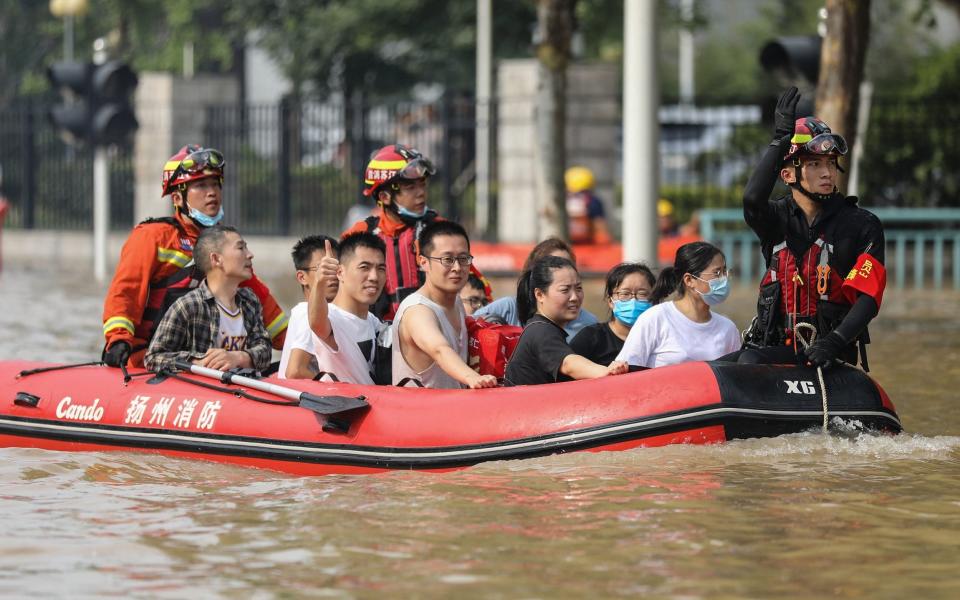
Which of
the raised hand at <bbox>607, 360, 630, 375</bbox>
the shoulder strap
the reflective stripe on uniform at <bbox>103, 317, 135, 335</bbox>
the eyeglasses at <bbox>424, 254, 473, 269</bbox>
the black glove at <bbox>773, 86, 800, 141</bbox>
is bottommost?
the raised hand at <bbox>607, 360, 630, 375</bbox>

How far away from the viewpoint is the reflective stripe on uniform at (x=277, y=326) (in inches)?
364

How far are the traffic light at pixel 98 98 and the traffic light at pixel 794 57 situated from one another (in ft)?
24.6

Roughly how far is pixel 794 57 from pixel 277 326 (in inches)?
305

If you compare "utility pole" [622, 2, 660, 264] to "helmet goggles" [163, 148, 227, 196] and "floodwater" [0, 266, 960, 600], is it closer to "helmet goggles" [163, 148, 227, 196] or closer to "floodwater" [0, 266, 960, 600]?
"helmet goggles" [163, 148, 227, 196]

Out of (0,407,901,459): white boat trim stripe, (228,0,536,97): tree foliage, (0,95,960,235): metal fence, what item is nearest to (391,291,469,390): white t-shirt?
(0,407,901,459): white boat trim stripe

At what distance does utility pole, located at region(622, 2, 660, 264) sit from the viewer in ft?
42.8

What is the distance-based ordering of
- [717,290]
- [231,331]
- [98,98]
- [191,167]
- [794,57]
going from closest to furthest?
[717,290], [231,331], [191,167], [794,57], [98,98]

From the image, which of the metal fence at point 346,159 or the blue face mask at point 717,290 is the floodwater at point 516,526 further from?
the metal fence at point 346,159

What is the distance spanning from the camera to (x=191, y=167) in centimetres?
891

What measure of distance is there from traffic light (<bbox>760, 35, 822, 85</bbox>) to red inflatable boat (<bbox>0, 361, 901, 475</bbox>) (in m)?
8.03

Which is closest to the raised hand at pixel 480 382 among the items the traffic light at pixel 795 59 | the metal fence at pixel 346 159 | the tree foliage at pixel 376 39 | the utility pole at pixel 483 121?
the traffic light at pixel 795 59

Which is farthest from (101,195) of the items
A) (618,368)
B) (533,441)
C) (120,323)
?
(533,441)

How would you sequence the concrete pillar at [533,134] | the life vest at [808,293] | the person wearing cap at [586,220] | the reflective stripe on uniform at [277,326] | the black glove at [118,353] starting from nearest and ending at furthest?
1. the life vest at [808,293]
2. the black glove at [118,353]
3. the reflective stripe on uniform at [277,326]
4. the person wearing cap at [586,220]
5. the concrete pillar at [533,134]

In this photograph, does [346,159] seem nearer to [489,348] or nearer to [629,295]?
[489,348]
